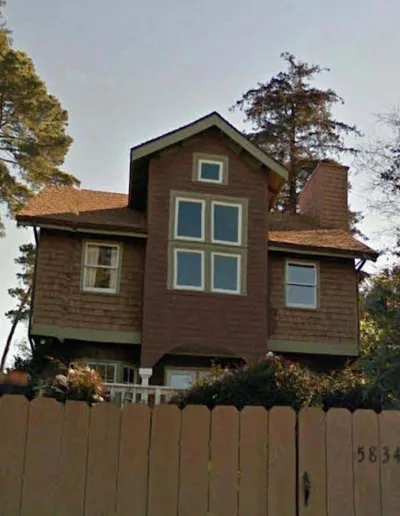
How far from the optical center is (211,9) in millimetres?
11148

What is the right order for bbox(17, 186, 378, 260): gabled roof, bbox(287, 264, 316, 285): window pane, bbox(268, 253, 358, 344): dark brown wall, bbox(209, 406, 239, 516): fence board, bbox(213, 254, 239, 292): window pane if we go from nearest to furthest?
bbox(209, 406, 239, 516): fence board, bbox(17, 186, 378, 260): gabled roof, bbox(213, 254, 239, 292): window pane, bbox(268, 253, 358, 344): dark brown wall, bbox(287, 264, 316, 285): window pane

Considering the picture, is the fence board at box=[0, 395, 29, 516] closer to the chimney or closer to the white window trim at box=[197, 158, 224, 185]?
the white window trim at box=[197, 158, 224, 185]

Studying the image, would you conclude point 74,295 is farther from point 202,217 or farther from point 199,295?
point 202,217

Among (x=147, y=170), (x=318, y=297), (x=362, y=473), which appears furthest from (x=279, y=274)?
(x=362, y=473)

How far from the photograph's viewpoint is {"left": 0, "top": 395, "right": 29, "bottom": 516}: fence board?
5.20m

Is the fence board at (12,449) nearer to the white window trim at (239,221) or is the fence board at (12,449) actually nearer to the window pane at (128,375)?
the window pane at (128,375)

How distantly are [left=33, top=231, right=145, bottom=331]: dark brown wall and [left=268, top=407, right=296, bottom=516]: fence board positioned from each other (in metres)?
10.9

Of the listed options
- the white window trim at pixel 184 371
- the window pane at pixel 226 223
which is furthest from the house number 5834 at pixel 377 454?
the window pane at pixel 226 223

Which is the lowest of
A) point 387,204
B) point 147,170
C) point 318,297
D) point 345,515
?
point 345,515


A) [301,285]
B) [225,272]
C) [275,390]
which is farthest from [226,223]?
[275,390]

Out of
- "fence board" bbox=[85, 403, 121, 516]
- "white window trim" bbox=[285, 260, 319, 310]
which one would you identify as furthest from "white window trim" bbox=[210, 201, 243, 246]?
"fence board" bbox=[85, 403, 121, 516]

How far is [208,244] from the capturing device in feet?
56.3

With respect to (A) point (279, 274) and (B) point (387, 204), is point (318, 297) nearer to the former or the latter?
(A) point (279, 274)

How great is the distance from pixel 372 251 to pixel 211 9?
8.86m
